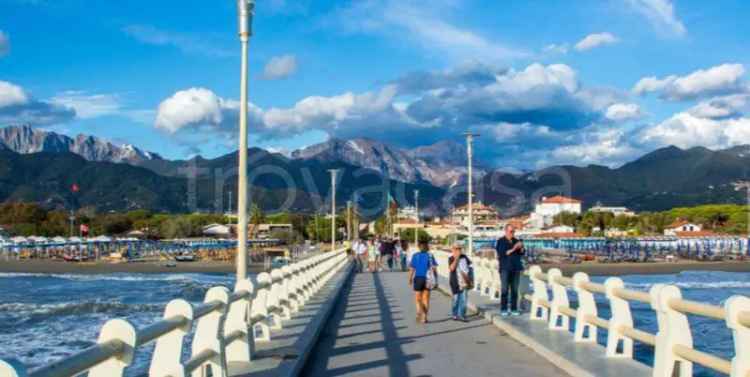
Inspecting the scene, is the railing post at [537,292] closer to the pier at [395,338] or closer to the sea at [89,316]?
the pier at [395,338]

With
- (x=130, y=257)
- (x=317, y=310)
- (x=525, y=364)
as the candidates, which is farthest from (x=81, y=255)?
(x=525, y=364)

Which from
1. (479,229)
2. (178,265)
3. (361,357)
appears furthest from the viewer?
(479,229)

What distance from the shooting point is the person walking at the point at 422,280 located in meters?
18.0

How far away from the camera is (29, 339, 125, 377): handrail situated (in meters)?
4.36

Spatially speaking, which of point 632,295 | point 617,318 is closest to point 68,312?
point 617,318

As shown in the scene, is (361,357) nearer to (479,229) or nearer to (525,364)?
(525,364)

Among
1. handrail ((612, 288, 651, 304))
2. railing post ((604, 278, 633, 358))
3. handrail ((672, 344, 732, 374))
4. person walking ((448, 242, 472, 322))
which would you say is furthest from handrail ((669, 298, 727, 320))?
person walking ((448, 242, 472, 322))

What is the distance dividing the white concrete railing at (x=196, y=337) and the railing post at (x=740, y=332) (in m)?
4.06

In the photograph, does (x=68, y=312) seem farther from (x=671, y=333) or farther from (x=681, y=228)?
(x=681, y=228)

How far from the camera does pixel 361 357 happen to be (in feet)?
40.2

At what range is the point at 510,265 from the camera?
17.4 meters

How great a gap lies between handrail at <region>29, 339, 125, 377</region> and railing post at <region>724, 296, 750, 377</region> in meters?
4.36

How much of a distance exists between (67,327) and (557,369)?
23188 millimetres

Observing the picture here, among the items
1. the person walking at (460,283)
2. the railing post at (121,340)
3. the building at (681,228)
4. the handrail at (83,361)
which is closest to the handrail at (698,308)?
the railing post at (121,340)
